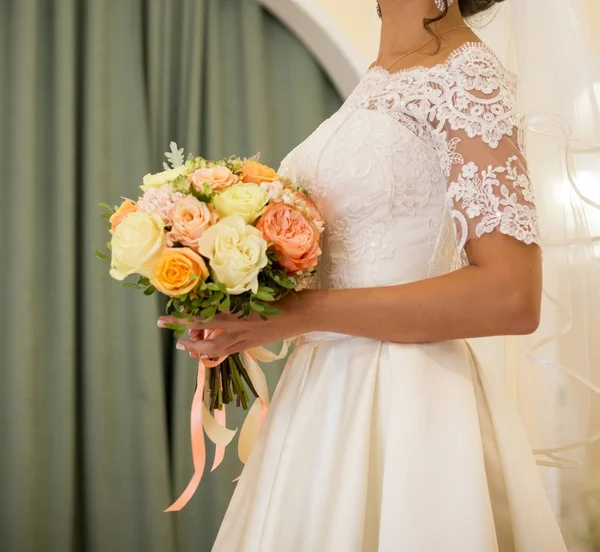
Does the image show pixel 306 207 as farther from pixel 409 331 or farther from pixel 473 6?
pixel 473 6

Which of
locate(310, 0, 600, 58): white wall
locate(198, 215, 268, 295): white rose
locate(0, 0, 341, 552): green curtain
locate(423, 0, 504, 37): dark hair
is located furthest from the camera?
locate(310, 0, 600, 58): white wall

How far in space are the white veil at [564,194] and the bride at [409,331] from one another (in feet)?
0.92

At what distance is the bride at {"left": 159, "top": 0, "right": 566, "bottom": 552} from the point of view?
3.36 feet

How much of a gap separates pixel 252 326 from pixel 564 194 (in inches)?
33.1

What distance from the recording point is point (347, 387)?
1.14 meters

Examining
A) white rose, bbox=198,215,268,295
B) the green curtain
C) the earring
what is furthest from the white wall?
white rose, bbox=198,215,268,295

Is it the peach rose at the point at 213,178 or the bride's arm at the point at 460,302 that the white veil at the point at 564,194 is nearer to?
the bride's arm at the point at 460,302

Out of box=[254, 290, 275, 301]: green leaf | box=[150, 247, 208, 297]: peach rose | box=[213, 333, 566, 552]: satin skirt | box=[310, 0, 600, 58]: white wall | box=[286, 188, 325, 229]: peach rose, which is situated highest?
box=[310, 0, 600, 58]: white wall

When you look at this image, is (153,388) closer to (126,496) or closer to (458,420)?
(126,496)

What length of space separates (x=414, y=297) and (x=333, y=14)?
72.4 inches

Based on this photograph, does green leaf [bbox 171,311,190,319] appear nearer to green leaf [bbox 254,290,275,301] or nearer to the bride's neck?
green leaf [bbox 254,290,275,301]

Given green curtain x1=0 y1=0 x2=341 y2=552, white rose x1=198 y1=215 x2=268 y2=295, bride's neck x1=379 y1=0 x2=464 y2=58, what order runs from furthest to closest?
1. green curtain x1=0 y1=0 x2=341 y2=552
2. bride's neck x1=379 y1=0 x2=464 y2=58
3. white rose x1=198 y1=215 x2=268 y2=295

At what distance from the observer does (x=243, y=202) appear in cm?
106

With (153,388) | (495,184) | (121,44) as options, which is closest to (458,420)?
(495,184)
